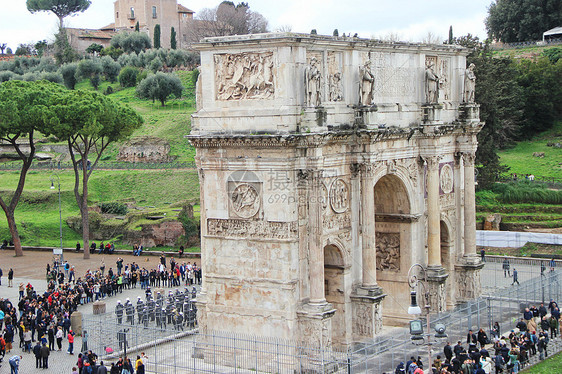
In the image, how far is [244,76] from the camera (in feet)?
94.3

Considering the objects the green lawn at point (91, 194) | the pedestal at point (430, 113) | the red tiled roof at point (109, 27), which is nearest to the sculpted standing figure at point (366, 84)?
the pedestal at point (430, 113)

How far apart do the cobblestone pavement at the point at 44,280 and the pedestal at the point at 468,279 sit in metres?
15.3

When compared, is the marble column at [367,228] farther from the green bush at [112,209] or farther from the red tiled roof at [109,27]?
the red tiled roof at [109,27]

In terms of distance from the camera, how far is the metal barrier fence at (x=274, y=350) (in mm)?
28031

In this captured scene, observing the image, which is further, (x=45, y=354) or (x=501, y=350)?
(x=45, y=354)

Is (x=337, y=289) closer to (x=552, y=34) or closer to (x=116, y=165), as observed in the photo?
(x=116, y=165)

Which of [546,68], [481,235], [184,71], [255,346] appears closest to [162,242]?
[481,235]

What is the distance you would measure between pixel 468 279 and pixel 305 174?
13071 mm

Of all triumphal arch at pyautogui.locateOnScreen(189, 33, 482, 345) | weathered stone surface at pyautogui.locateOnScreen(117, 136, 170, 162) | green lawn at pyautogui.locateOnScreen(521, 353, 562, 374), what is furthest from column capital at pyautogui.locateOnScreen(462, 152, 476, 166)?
weathered stone surface at pyautogui.locateOnScreen(117, 136, 170, 162)

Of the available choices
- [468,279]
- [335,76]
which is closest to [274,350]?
[335,76]

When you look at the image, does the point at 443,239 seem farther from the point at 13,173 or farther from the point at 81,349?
the point at 13,173

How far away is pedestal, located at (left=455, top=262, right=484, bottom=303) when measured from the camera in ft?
125

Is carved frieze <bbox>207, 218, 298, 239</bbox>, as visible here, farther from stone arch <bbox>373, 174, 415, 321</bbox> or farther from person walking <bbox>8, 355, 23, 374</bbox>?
person walking <bbox>8, 355, 23, 374</bbox>

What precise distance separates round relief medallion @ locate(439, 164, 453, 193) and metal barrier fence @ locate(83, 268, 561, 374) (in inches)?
206
